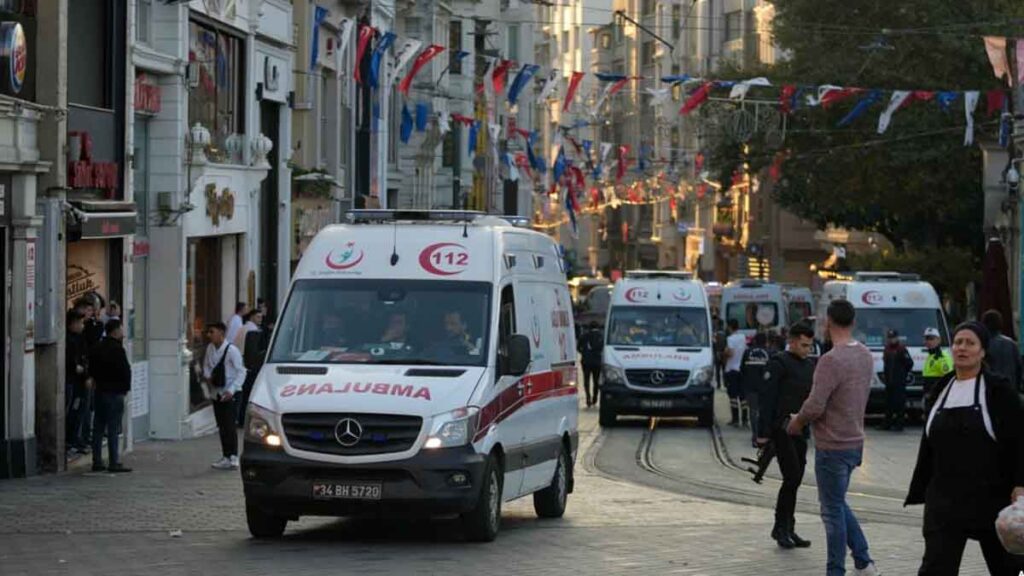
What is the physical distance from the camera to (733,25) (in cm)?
9119

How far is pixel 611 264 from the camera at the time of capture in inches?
4889

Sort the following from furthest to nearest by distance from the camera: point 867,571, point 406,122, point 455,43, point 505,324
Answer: point 455,43
point 406,122
point 505,324
point 867,571

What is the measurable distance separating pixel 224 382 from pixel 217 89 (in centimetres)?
964

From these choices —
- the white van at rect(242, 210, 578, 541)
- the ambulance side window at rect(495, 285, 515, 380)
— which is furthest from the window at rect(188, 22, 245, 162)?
the ambulance side window at rect(495, 285, 515, 380)

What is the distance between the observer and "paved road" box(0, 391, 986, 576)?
14.4 m

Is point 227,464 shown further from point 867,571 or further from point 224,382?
point 867,571

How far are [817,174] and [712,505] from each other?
33434mm

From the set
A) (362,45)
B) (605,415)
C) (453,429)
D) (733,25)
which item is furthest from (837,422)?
(733,25)

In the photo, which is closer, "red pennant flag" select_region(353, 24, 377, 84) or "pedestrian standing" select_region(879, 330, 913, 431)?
"pedestrian standing" select_region(879, 330, 913, 431)

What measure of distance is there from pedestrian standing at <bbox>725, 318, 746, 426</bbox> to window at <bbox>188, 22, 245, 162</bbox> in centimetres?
945

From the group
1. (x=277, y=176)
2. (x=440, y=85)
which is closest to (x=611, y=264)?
(x=440, y=85)

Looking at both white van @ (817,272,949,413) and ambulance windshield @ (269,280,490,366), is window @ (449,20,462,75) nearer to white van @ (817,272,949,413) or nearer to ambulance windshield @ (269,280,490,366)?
white van @ (817,272,949,413)

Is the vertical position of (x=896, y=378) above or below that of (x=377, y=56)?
below

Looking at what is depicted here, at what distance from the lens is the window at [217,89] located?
29.6 meters
